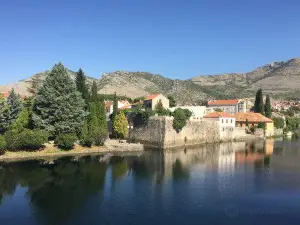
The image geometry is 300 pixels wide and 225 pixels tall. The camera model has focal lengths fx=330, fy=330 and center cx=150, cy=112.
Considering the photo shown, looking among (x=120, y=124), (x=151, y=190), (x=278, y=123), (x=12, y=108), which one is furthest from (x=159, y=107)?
(x=278, y=123)

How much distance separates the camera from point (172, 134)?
53.0 meters

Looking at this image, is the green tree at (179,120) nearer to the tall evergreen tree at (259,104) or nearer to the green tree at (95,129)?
the green tree at (95,129)

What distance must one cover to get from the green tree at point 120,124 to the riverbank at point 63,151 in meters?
6.08

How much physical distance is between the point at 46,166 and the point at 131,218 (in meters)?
18.4

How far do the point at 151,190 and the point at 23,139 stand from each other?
20.7 metres

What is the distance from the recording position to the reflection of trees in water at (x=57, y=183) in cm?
2377

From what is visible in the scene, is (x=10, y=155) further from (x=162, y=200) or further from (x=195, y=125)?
(x=195, y=125)

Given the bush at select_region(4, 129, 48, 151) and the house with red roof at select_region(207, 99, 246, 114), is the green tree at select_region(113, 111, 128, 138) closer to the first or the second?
the bush at select_region(4, 129, 48, 151)

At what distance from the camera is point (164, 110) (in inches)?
2228

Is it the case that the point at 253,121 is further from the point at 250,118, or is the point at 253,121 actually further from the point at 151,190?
the point at 151,190

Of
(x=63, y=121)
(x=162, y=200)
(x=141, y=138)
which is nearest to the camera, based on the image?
(x=162, y=200)

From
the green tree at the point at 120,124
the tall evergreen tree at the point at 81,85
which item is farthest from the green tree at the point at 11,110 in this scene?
the green tree at the point at 120,124

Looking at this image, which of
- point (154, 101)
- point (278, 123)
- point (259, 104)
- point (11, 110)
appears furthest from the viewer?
point (259, 104)


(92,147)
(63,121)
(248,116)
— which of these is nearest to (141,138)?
(92,147)
